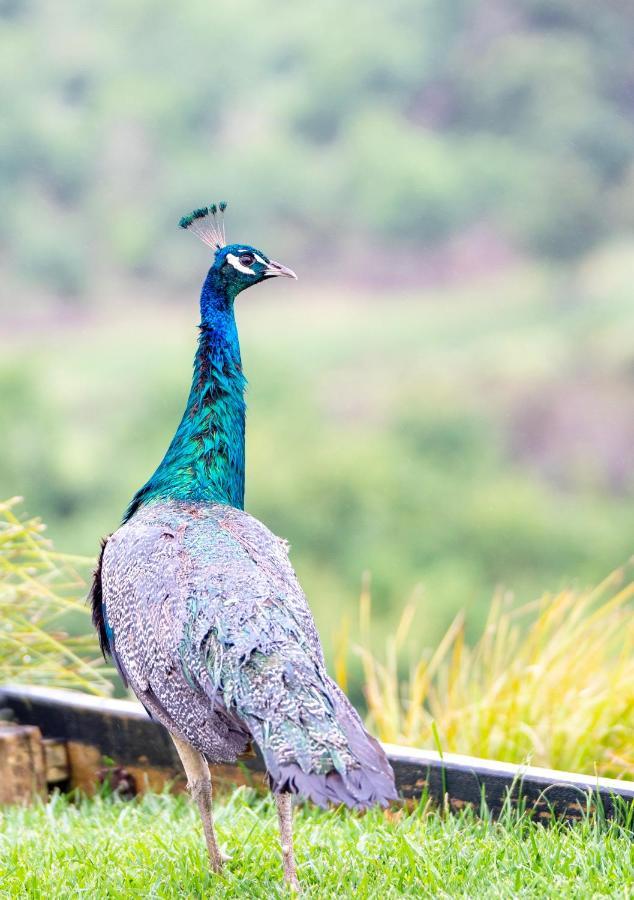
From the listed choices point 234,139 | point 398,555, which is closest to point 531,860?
point 398,555

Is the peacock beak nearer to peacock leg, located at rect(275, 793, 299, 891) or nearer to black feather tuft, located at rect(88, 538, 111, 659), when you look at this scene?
black feather tuft, located at rect(88, 538, 111, 659)

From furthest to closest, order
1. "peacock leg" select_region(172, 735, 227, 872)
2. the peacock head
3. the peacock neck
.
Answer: the peacock head, the peacock neck, "peacock leg" select_region(172, 735, 227, 872)

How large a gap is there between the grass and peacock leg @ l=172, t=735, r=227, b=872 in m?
0.04

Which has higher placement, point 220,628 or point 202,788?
point 220,628

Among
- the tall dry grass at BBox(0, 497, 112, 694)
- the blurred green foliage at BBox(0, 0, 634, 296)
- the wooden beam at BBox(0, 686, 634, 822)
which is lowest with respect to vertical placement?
the wooden beam at BBox(0, 686, 634, 822)

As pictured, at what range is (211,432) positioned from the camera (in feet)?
8.13

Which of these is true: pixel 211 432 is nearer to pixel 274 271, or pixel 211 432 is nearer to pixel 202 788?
pixel 274 271

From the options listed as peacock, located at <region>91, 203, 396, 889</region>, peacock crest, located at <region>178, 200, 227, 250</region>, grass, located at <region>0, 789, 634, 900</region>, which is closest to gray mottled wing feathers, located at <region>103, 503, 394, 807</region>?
peacock, located at <region>91, 203, 396, 889</region>

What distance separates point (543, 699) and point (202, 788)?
106cm

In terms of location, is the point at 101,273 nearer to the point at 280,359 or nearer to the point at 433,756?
the point at 280,359

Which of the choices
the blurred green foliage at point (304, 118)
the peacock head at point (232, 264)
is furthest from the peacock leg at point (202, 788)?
the blurred green foliage at point (304, 118)

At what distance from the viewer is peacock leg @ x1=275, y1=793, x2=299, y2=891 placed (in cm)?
Result: 201

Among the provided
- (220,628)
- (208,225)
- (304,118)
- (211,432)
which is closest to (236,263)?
(208,225)

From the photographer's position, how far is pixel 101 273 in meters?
10.9
